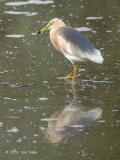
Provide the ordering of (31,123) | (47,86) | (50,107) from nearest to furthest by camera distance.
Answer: (31,123) → (50,107) → (47,86)

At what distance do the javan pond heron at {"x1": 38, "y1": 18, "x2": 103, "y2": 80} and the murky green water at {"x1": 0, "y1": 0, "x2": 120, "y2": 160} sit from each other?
0.27m

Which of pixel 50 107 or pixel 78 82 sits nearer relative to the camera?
pixel 50 107

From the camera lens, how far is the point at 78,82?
34.9ft

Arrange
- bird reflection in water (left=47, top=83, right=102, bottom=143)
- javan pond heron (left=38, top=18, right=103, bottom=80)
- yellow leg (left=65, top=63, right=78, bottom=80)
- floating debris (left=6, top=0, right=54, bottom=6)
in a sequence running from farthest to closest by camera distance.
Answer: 1. floating debris (left=6, top=0, right=54, bottom=6)
2. yellow leg (left=65, top=63, right=78, bottom=80)
3. javan pond heron (left=38, top=18, right=103, bottom=80)
4. bird reflection in water (left=47, top=83, right=102, bottom=143)

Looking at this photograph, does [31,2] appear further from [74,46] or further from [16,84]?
[16,84]

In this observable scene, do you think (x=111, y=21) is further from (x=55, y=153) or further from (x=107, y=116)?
(x=55, y=153)

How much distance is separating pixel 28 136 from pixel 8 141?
11.0 inches

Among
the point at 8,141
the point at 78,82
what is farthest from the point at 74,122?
the point at 78,82

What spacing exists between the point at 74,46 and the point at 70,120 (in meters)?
1.99

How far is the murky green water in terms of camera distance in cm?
807

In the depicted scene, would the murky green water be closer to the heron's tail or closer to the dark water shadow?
the dark water shadow

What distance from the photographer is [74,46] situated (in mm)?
10727

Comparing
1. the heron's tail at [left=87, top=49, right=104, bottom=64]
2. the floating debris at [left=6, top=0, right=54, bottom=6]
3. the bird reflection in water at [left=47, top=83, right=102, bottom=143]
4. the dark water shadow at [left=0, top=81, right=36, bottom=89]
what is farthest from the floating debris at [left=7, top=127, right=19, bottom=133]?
the floating debris at [left=6, top=0, right=54, bottom=6]

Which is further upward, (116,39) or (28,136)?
(28,136)
